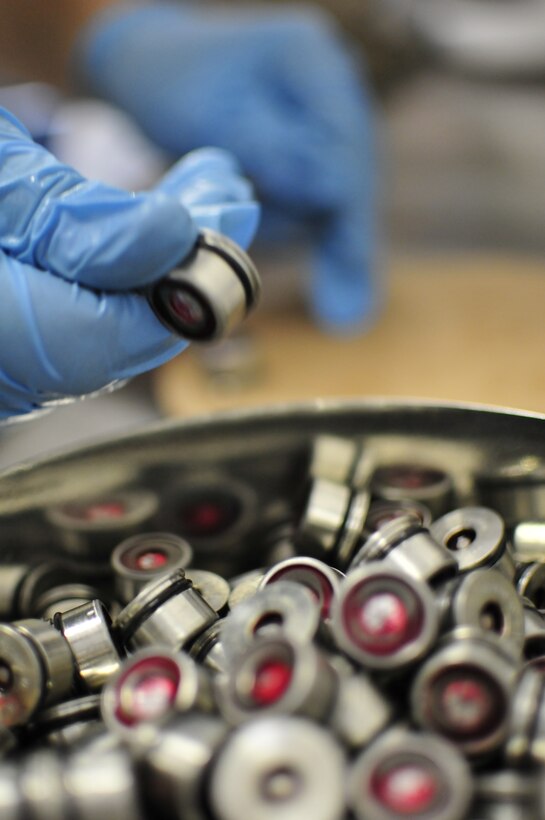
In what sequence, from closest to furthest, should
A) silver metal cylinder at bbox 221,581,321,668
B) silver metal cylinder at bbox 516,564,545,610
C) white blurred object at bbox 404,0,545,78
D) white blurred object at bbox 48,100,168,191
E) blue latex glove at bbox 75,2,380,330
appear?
silver metal cylinder at bbox 221,581,321,668
silver metal cylinder at bbox 516,564,545,610
blue latex glove at bbox 75,2,380,330
white blurred object at bbox 48,100,168,191
white blurred object at bbox 404,0,545,78

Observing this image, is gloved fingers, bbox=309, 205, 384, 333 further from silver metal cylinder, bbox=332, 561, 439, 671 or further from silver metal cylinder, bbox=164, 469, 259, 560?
silver metal cylinder, bbox=332, 561, 439, 671

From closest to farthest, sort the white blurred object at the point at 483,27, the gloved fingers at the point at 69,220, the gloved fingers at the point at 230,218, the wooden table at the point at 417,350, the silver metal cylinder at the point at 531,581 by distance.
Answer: the silver metal cylinder at the point at 531,581
the gloved fingers at the point at 69,220
the gloved fingers at the point at 230,218
the wooden table at the point at 417,350
the white blurred object at the point at 483,27

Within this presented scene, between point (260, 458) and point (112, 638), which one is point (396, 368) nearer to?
point (260, 458)

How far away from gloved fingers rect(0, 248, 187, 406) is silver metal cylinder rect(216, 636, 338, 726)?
1.38 feet

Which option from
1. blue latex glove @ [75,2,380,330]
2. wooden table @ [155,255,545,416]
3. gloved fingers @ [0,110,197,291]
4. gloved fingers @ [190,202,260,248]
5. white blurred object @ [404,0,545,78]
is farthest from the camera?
white blurred object @ [404,0,545,78]

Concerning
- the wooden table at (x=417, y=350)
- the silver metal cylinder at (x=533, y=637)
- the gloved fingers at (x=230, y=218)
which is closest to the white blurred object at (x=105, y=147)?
the wooden table at (x=417, y=350)

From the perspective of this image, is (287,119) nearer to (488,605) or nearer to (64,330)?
(64,330)

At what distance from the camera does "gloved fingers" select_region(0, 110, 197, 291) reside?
0.94 meters

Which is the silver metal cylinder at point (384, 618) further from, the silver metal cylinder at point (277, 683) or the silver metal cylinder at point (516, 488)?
the silver metal cylinder at point (516, 488)

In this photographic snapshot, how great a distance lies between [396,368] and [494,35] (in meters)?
1.68

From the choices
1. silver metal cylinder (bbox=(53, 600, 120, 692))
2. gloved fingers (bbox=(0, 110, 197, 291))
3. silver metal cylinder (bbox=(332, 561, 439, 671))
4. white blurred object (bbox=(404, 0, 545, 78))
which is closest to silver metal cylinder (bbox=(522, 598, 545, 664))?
silver metal cylinder (bbox=(332, 561, 439, 671))

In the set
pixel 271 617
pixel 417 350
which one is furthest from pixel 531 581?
pixel 417 350

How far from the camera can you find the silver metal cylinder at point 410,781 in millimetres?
569

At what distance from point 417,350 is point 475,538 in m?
1.10
